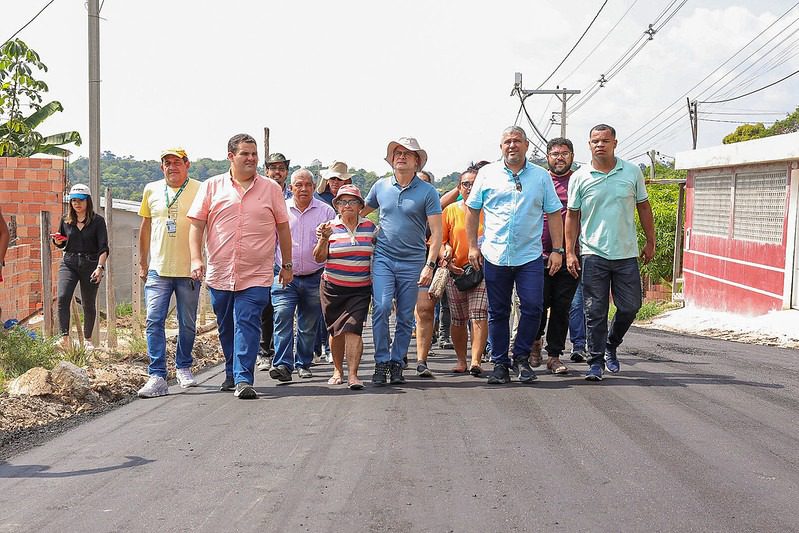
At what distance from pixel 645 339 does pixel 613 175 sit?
5.45 metres

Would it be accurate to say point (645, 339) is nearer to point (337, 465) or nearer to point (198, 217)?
point (198, 217)

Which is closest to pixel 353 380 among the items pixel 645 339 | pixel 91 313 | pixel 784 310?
pixel 91 313

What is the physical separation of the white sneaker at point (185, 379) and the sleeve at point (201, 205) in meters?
1.41

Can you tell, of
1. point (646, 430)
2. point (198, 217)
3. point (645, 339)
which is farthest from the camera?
point (645, 339)

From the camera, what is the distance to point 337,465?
554 centimetres

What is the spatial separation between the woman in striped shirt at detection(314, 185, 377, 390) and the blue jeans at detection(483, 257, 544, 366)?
105 centimetres

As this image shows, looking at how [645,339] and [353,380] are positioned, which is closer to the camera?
[353,380]

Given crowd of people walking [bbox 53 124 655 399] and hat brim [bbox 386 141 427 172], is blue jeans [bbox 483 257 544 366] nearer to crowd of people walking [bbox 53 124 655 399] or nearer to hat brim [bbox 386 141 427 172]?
crowd of people walking [bbox 53 124 655 399]

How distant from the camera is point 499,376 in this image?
27.7ft

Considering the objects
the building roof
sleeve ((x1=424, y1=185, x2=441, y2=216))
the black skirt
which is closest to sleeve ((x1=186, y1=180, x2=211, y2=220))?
the black skirt

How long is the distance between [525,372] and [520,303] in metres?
0.59

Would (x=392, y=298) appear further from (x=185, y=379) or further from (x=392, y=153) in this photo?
(x=185, y=379)

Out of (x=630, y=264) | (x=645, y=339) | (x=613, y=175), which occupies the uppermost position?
(x=613, y=175)

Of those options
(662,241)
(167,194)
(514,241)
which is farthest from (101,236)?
(662,241)
